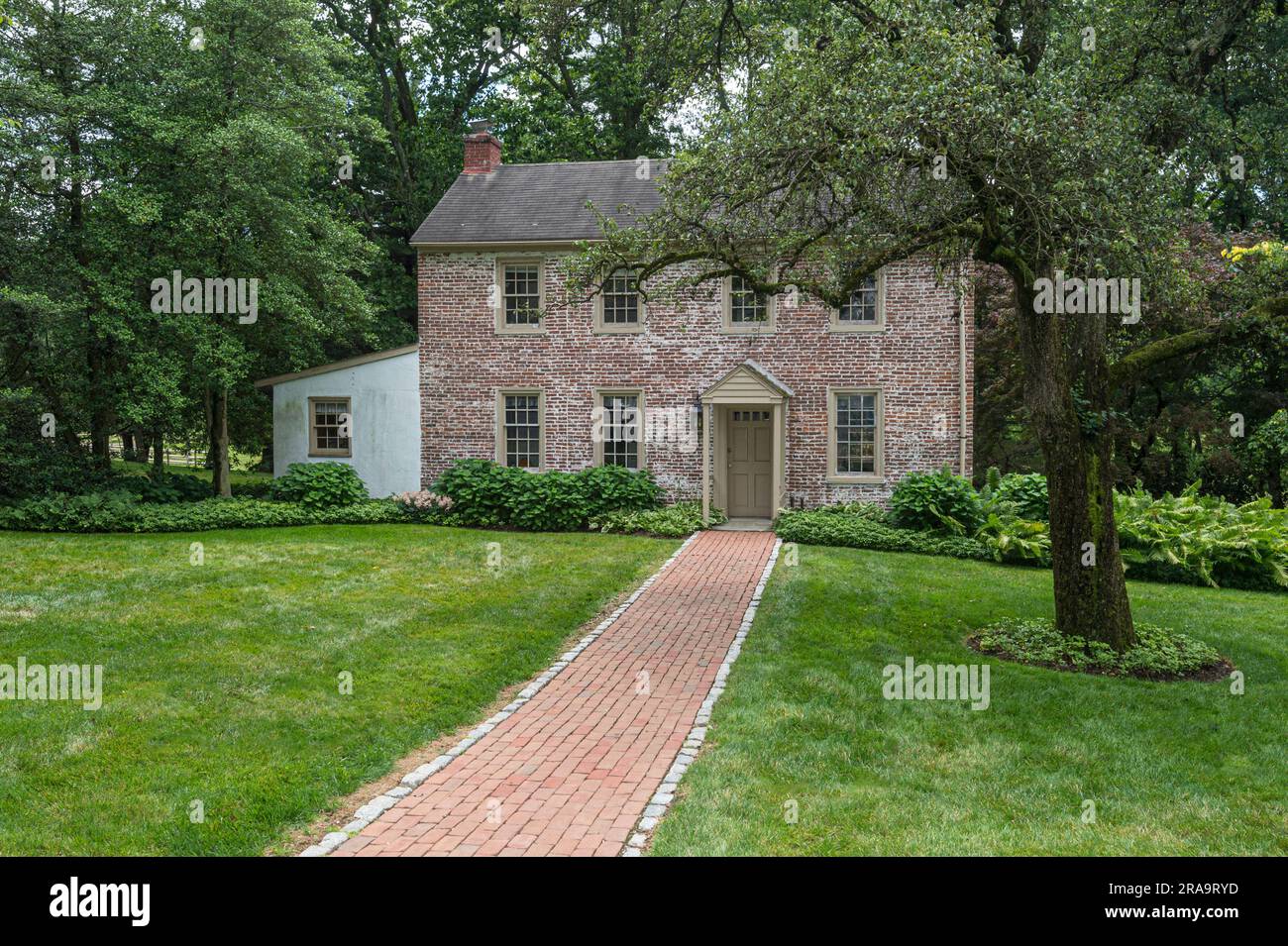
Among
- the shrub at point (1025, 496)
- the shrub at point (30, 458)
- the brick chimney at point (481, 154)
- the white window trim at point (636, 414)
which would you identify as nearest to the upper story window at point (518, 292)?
the white window trim at point (636, 414)

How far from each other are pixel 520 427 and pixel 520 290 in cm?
301

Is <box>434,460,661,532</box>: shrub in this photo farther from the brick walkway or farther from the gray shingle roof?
the brick walkway

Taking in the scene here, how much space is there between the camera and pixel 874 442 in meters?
19.1

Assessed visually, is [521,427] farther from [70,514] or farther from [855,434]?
[70,514]

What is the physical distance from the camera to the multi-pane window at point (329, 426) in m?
21.6

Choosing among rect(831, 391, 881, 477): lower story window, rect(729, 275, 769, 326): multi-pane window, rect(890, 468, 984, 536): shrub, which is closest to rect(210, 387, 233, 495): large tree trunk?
rect(729, 275, 769, 326): multi-pane window

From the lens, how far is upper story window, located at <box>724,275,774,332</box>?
1939 centimetres

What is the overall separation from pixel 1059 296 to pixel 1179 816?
585 centimetres

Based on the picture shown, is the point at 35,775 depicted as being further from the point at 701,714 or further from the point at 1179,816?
the point at 1179,816

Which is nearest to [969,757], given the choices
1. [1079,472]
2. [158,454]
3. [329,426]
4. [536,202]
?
[1079,472]

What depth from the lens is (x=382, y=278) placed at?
28.6 metres

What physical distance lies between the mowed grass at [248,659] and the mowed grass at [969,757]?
2453 millimetres

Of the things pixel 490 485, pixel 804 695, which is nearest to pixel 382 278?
pixel 490 485

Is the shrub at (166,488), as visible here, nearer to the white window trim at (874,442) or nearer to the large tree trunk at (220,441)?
the large tree trunk at (220,441)
